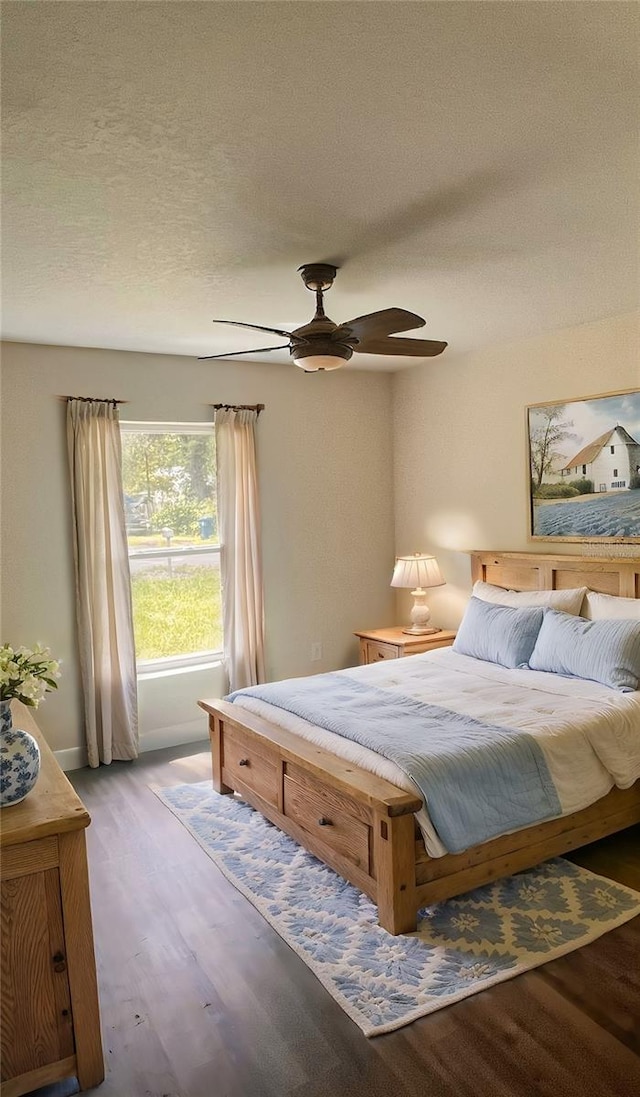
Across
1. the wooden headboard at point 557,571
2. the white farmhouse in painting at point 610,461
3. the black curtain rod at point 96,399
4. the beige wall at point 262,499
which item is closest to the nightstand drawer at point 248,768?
the beige wall at point 262,499

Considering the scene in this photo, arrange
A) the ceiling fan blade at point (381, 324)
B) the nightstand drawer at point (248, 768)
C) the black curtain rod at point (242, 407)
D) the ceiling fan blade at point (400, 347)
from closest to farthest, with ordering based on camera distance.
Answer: the ceiling fan blade at point (381, 324) → the ceiling fan blade at point (400, 347) → the nightstand drawer at point (248, 768) → the black curtain rod at point (242, 407)

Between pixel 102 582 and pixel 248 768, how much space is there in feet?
5.14

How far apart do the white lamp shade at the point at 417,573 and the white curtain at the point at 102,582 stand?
1.90m

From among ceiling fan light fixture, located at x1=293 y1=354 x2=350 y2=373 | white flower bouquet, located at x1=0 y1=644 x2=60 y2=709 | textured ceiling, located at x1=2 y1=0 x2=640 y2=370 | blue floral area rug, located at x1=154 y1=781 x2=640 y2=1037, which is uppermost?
textured ceiling, located at x1=2 y1=0 x2=640 y2=370

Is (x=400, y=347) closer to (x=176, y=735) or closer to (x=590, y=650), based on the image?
(x=590, y=650)

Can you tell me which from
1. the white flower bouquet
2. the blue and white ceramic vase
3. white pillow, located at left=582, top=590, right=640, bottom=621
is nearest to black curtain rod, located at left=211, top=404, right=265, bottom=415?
white pillow, located at left=582, top=590, right=640, bottom=621

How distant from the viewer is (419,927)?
8.46 feet

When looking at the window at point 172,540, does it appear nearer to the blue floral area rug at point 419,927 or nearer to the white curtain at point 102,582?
the white curtain at point 102,582

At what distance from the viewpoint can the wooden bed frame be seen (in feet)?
8.26

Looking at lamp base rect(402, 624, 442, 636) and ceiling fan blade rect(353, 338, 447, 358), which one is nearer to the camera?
ceiling fan blade rect(353, 338, 447, 358)

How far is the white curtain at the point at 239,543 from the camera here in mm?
4855

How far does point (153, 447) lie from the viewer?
4727 mm

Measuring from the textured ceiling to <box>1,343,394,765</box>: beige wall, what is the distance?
0.88 metres

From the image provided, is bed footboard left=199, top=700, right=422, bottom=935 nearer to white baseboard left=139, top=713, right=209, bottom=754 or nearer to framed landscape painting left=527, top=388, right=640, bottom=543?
white baseboard left=139, top=713, right=209, bottom=754
